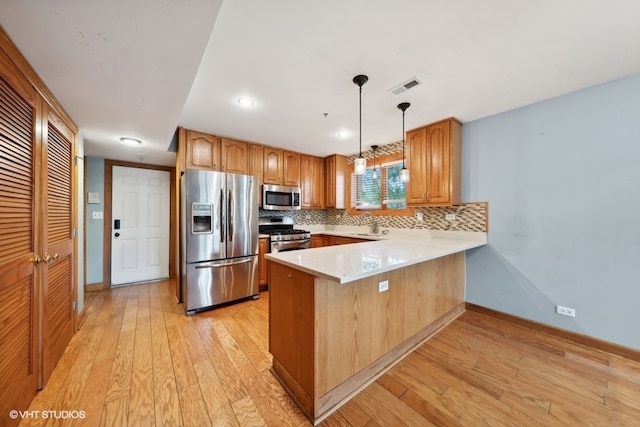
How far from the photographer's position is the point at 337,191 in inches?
183

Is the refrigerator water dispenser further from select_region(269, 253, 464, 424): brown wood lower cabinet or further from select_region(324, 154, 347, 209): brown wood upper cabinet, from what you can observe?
select_region(324, 154, 347, 209): brown wood upper cabinet

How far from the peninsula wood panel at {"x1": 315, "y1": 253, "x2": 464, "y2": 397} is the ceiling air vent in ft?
5.49

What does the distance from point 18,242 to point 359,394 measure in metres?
2.34

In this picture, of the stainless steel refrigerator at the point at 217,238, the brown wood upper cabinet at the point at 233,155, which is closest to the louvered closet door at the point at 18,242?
the stainless steel refrigerator at the point at 217,238

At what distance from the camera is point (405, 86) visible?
214cm

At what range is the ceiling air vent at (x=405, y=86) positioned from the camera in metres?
2.07

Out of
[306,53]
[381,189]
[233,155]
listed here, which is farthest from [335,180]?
[306,53]

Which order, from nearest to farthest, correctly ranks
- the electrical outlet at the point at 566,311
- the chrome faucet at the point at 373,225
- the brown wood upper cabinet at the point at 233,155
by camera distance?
the electrical outlet at the point at 566,311 → the brown wood upper cabinet at the point at 233,155 → the chrome faucet at the point at 373,225

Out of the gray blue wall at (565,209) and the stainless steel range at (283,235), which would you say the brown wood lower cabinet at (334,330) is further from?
the stainless steel range at (283,235)

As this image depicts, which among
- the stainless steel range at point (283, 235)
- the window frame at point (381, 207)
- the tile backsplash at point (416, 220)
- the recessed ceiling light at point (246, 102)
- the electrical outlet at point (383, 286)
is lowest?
the electrical outlet at point (383, 286)

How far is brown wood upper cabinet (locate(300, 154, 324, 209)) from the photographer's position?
4.54m

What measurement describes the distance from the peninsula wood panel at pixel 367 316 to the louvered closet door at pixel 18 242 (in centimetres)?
168

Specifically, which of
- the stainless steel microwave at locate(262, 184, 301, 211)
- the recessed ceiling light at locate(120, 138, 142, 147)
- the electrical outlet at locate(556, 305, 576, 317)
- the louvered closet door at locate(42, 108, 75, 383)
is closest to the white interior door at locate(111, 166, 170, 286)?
the recessed ceiling light at locate(120, 138, 142, 147)

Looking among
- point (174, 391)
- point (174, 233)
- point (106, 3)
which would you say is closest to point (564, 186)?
point (106, 3)
